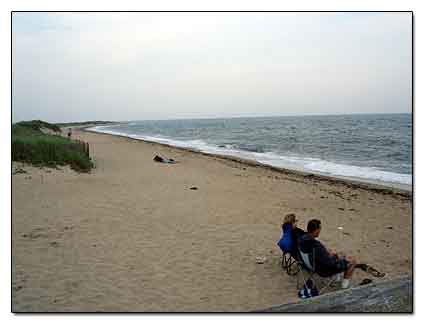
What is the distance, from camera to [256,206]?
9.04m

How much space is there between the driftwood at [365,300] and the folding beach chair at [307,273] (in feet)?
3.85

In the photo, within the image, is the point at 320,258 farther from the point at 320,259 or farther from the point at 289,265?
the point at 289,265

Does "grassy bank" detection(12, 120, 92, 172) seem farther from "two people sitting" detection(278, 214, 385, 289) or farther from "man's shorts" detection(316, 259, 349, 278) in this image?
"man's shorts" detection(316, 259, 349, 278)

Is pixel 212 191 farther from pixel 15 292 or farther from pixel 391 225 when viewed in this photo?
pixel 15 292

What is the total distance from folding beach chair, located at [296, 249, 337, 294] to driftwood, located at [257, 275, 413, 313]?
3.85 feet

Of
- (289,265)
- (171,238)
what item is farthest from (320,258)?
(171,238)

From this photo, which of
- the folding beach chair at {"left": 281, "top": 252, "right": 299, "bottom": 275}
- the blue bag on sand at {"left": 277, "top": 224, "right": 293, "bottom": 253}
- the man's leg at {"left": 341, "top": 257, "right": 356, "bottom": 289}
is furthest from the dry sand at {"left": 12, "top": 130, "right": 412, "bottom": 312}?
the man's leg at {"left": 341, "top": 257, "right": 356, "bottom": 289}

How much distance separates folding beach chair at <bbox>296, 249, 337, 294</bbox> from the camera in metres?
4.38

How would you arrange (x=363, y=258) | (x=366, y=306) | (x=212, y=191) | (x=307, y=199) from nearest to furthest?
1. (x=366, y=306)
2. (x=363, y=258)
3. (x=307, y=199)
4. (x=212, y=191)

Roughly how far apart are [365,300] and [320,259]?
1.22m

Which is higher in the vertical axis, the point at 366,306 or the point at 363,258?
the point at 366,306

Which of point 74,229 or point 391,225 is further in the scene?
point 391,225
